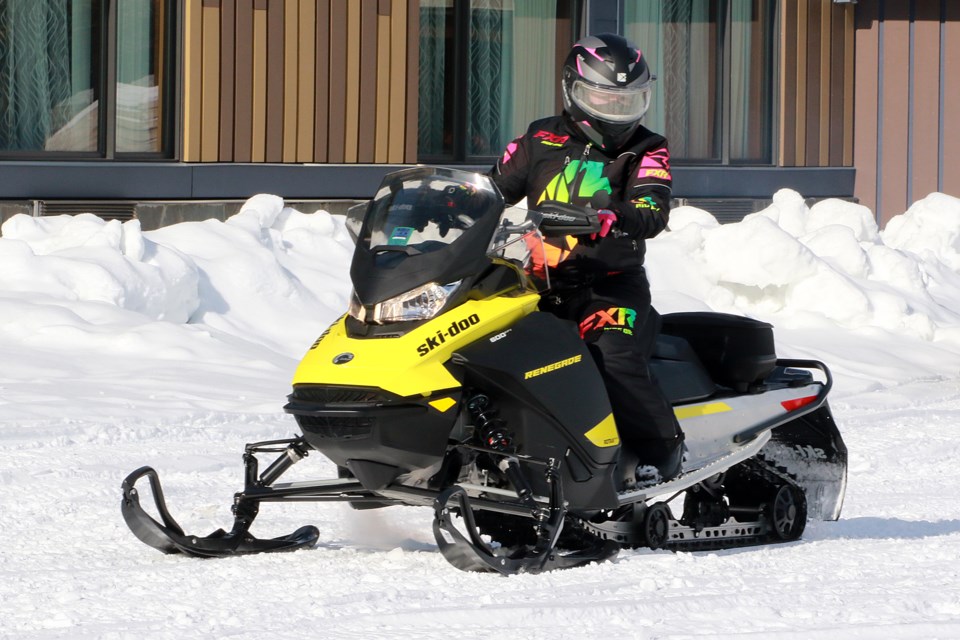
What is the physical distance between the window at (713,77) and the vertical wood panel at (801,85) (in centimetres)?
25

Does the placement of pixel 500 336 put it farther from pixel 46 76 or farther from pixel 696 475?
pixel 46 76

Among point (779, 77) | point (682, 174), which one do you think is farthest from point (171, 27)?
point (779, 77)

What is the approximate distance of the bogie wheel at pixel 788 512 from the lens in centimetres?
541

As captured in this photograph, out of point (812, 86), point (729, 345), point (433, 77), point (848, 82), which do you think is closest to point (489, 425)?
point (729, 345)

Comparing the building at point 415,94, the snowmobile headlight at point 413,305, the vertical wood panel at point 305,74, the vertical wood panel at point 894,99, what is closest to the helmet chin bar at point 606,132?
the snowmobile headlight at point 413,305

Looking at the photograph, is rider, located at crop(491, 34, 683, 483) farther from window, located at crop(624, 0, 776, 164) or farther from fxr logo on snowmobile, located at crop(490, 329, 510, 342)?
window, located at crop(624, 0, 776, 164)

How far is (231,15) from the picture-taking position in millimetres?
11562

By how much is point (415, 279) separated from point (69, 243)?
19.8 feet

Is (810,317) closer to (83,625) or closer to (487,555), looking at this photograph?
(487,555)

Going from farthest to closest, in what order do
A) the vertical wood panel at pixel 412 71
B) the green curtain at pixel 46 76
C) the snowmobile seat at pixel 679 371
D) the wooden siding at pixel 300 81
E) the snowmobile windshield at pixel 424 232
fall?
the vertical wood panel at pixel 412 71 < the wooden siding at pixel 300 81 < the green curtain at pixel 46 76 < the snowmobile seat at pixel 679 371 < the snowmobile windshield at pixel 424 232

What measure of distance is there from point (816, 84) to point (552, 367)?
11.6 m

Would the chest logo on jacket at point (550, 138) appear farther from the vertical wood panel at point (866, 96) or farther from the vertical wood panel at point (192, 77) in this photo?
the vertical wood panel at point (866, 96)

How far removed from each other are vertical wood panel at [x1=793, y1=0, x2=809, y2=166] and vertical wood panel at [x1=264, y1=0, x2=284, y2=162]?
570cm

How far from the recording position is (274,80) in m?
11.8
